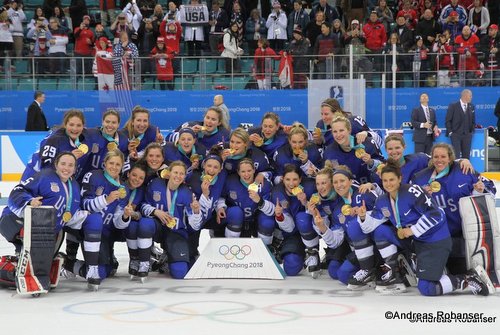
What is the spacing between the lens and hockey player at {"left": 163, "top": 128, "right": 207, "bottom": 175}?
22.4 feet

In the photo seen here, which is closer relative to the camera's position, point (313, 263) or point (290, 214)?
point (313, 263)

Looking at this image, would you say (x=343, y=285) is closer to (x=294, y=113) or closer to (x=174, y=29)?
(x=294, y=113)

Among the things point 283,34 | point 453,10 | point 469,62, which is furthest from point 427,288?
point 453,10

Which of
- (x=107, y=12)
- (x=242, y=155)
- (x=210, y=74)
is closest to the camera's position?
(x=242, y=155)

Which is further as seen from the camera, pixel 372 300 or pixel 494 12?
pixel 494 12

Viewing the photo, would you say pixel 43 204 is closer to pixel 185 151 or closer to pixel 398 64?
pixel 185 151

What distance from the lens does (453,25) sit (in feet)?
52.4

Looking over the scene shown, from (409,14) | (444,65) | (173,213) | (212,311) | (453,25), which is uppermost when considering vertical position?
(409,14)

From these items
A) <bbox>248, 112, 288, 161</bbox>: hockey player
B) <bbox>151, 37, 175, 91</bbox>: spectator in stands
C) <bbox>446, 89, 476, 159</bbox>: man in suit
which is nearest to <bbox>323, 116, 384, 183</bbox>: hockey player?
<bbox>248, 112, 288, 161</bbox>: hockey player

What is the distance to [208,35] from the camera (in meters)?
16.2

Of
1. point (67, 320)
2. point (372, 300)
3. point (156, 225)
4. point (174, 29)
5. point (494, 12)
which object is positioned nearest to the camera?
point (67, 320)

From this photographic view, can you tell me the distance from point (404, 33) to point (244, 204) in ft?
31.5

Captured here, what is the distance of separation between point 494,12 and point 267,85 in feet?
18.9

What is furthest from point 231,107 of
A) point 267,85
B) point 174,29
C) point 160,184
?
point 160,184
